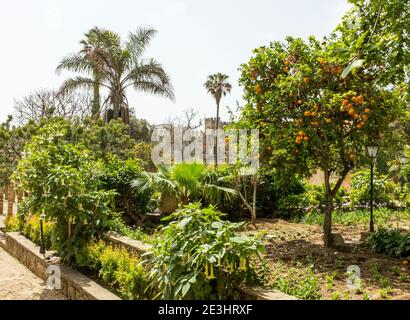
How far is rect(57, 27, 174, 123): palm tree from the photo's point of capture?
18156 millimetres

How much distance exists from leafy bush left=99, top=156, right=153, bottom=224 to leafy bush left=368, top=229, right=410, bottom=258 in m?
4.60

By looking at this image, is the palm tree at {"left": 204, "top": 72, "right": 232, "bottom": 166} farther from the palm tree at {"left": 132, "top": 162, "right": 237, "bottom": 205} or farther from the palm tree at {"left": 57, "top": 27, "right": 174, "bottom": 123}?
the palm tree at {"left": 132, "top": 162, "right": 237, "bottom": 205}

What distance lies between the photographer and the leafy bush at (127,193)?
8.77 m

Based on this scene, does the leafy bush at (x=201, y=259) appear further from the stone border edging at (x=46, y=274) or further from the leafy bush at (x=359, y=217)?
the leafy bush at (x=359, y=217)

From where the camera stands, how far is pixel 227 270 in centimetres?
378

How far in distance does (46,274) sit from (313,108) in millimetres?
4529

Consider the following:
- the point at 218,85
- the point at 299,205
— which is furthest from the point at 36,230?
the point at 218,85

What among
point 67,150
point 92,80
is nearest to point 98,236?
point 67,150

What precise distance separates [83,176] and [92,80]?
13.0m

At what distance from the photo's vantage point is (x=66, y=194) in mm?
5883

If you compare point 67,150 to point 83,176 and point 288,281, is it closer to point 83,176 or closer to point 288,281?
point 83,176

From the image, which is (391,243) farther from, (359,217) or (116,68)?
(116,68)

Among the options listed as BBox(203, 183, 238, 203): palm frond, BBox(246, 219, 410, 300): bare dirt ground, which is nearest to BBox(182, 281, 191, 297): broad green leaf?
BBox(246, 219, 410, 300): bare dirt ground

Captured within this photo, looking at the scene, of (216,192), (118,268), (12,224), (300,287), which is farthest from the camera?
(216,192)
